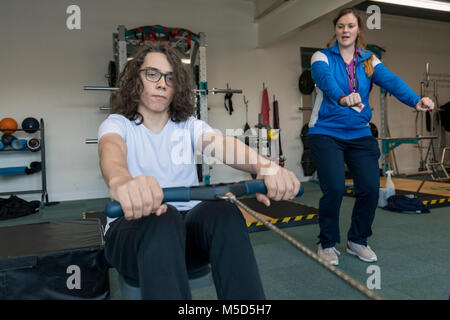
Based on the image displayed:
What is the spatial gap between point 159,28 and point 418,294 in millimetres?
3556

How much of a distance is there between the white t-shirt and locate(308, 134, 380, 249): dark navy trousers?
42.4 inches

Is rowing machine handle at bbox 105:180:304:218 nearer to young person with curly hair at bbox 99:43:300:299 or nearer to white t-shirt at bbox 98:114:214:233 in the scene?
young person with curly hair at bbox 99:43:300:299

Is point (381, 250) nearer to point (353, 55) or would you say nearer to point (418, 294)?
point (418, 294)

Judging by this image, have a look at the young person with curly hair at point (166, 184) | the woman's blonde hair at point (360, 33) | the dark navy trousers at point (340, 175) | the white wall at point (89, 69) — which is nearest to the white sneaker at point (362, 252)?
the dark navy trousers at point (340, 175)

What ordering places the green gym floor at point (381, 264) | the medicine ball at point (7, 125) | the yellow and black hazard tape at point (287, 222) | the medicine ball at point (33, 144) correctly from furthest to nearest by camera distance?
1. the medicine ball at point (33, 144)
2. the medicine ball at point (7, 125)
3. the yellow and black hazard tape at point (287, 222)
4. the green gym floor at point (381, 264)

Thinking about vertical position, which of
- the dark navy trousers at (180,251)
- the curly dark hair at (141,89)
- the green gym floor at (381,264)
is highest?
the curly dark hair at (141,89)

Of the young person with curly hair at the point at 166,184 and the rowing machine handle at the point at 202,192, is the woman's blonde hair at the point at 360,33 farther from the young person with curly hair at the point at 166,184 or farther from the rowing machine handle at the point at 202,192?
the rowing machine handle at the point at 202,192

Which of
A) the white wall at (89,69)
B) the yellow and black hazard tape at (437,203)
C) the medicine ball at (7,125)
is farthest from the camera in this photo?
the white wall at (89,69)

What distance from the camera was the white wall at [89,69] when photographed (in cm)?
462

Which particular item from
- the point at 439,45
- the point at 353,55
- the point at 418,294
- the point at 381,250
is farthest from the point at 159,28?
the point at 439,45

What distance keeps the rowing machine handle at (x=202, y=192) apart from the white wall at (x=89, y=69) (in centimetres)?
453

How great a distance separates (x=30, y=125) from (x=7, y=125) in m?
0.25

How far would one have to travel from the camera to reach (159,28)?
384cm

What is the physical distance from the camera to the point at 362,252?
6.97 feet
